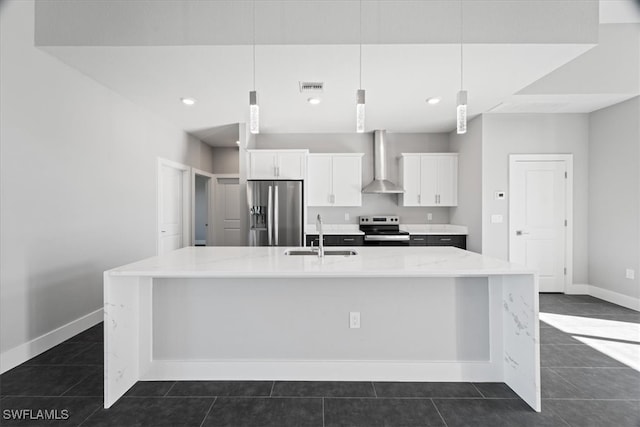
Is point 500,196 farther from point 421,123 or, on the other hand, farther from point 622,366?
point 622,366

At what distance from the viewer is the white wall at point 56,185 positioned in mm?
2525

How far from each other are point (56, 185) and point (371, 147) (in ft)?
14.5

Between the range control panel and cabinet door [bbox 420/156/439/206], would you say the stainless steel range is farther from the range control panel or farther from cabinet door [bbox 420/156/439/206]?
cabinet door [bbox 420/156/439/206]

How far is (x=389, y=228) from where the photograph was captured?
5727 millimetres

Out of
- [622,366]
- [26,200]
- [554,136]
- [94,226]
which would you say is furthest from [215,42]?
[554,136]

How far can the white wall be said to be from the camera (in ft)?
8.29

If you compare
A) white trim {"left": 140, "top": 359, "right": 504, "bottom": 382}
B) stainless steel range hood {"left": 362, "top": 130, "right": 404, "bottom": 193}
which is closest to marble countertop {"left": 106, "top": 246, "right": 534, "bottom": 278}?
white trim {"left": 140, "top": 359, "right": 504, "bottom": 382}

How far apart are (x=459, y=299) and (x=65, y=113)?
3682mm

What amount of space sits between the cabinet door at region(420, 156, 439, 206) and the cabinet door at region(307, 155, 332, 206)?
1526mm

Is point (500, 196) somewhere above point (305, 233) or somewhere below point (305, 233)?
above

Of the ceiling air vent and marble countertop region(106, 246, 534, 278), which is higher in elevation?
the ceiling air vent

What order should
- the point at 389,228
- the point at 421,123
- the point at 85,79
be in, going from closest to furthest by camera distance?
the point at 85,79 < the point at 421,123 < the point at 389,228

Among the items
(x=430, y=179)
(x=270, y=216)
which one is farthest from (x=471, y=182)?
(x=270, y=216)

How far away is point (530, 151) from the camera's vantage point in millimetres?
4684
